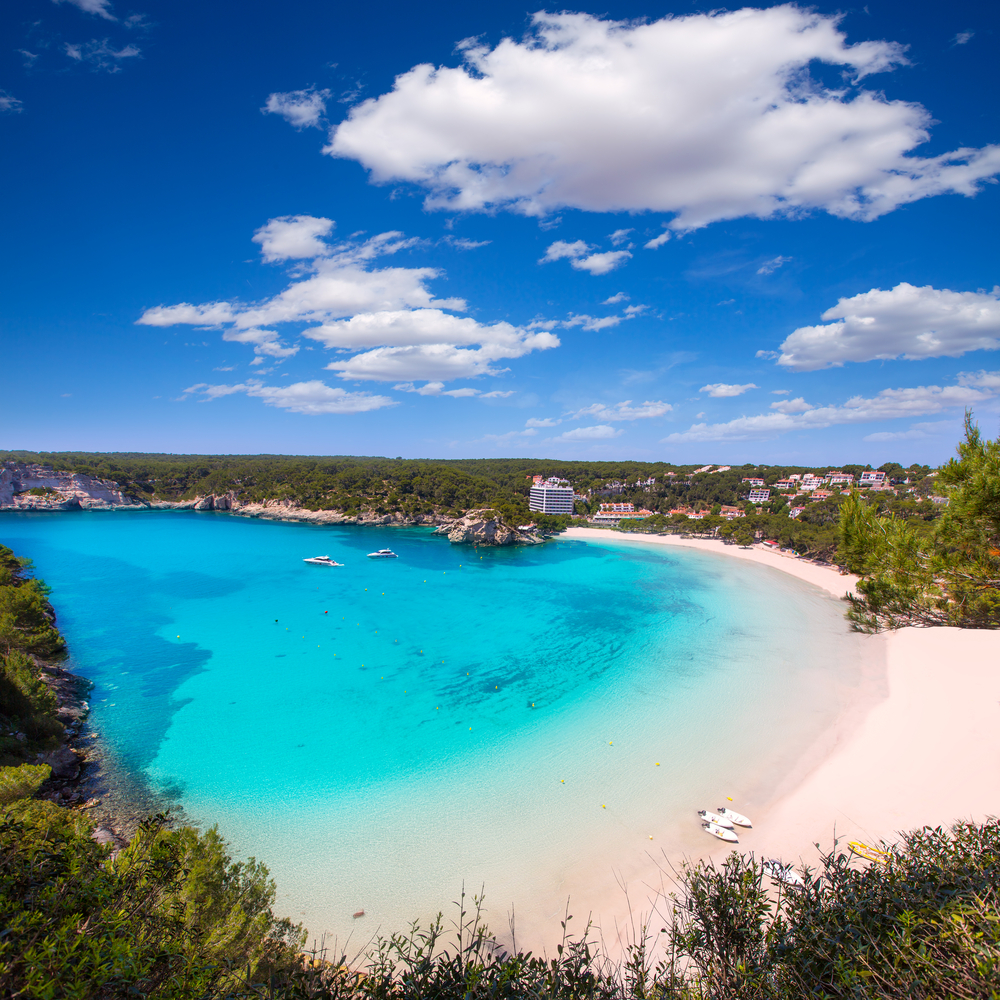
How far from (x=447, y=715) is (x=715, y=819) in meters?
9.39

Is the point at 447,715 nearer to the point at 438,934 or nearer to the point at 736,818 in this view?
the point at 736,818

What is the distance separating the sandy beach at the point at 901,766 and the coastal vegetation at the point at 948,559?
485cm

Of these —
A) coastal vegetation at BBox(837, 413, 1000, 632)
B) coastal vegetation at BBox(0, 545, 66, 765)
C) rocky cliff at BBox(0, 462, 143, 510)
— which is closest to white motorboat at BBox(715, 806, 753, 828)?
coastal vegetation at BBox(837, 413, 1000, 632)

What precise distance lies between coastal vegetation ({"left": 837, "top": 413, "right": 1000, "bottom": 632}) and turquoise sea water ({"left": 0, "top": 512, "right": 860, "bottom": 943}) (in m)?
6.38

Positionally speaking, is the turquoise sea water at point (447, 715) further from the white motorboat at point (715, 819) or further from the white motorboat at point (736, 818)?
the white motorboat at point (736, 818)

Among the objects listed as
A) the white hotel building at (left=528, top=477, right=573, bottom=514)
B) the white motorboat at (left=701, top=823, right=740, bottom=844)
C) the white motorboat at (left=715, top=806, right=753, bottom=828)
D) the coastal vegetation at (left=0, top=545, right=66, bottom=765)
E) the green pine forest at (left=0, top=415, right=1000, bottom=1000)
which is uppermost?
the white hotel building at (left=528, top=477, right=573, bottom=514)

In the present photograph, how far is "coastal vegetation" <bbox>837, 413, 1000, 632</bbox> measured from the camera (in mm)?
7832

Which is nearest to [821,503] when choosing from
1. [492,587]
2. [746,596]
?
[746,596]

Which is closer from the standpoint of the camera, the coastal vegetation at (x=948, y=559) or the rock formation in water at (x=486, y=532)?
the coastal vegetation at (x=948, y=559)

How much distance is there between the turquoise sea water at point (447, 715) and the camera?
395 inches

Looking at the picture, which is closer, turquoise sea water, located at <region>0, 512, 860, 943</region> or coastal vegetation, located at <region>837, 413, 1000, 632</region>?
coastal vegetation, located at <region>837, 413, 1000, 632</region>

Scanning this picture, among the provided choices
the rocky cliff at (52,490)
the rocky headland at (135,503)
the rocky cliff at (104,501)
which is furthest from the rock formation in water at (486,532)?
the rocky cliff at (52,490)

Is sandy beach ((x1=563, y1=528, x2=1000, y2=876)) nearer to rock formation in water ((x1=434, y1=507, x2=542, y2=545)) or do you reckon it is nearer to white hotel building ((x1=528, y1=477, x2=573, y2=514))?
rock formation in water ((x1=434, y1=507, x2=542, y2=545))

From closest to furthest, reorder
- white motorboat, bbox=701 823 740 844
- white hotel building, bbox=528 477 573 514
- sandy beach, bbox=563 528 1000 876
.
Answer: white motorboat, bbox=701 823 740 844 → sandy beach, bbox=563 528 1000 876 → white hotel building, bbox=528 477 573 514
